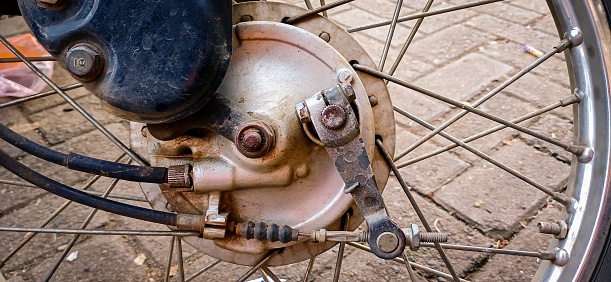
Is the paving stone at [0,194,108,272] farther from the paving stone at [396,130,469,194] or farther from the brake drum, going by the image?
the paving stone at [396,130,469,194]

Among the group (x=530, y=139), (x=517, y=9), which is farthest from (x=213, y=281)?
(x=517, y=9)

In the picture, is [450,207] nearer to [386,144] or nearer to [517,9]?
[386,144]

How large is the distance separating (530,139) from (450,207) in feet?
1.30

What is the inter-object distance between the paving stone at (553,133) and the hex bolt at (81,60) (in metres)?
1.31

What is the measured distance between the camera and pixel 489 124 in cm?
166

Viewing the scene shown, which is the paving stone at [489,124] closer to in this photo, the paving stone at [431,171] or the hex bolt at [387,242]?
the paving stone at [431,171]

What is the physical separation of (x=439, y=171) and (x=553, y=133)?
39cm

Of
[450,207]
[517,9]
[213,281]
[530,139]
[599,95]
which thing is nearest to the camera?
[599,95]

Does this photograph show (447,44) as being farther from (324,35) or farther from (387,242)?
(387,242)

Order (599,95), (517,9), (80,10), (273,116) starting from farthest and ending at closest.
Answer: (517,9) < (599,95) < (273,116) < (80,10)

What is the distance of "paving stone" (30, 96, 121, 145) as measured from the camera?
1.67 meters

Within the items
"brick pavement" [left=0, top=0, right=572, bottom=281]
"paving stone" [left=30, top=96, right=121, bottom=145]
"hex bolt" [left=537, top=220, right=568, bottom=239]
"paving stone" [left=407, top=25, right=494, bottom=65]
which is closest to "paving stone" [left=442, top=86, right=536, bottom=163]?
"brick pavement" [left=0, top=0, right=572, bottom=281]

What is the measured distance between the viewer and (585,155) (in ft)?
2.81

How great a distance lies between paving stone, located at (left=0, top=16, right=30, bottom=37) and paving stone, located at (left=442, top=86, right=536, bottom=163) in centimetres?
162
